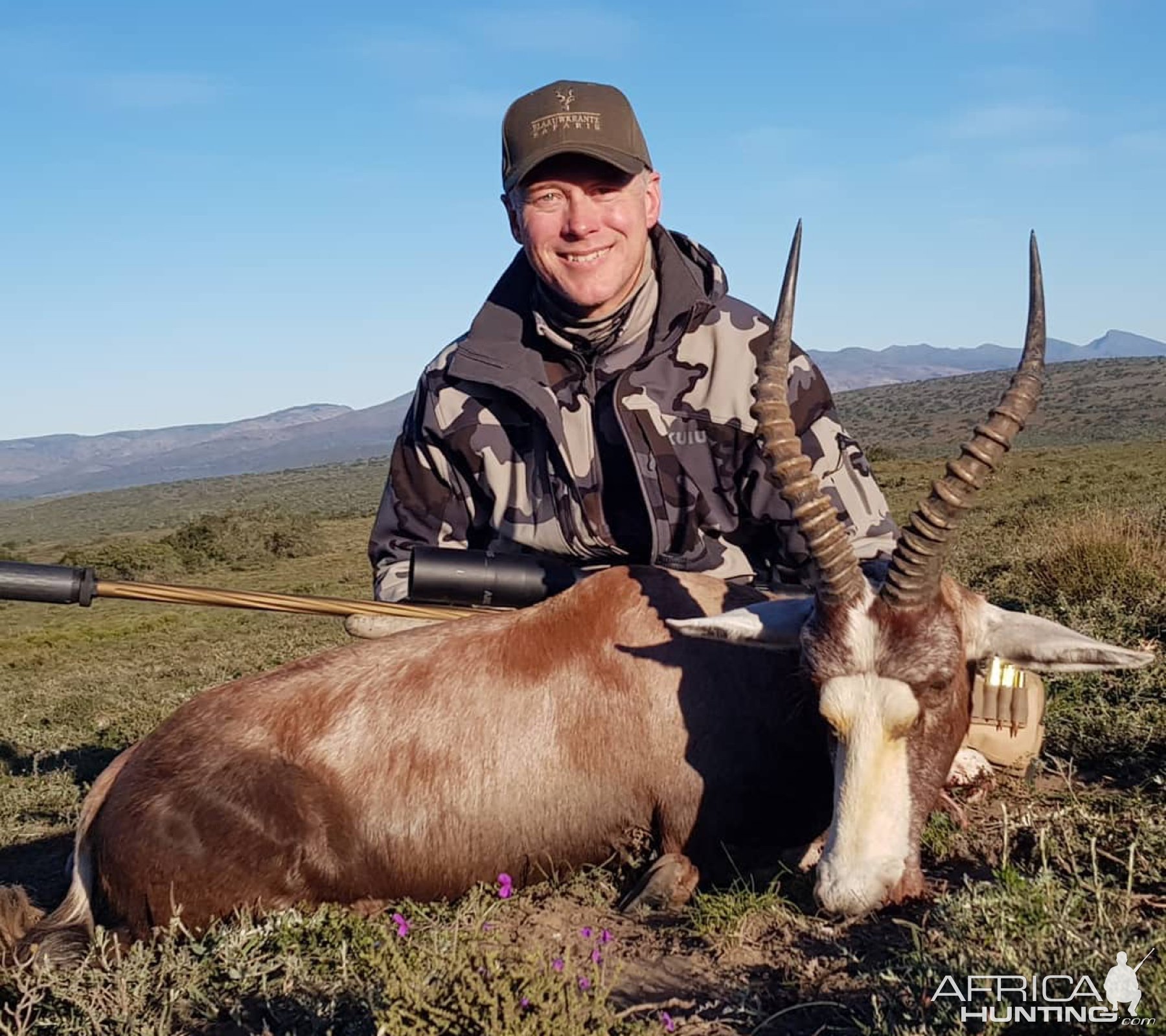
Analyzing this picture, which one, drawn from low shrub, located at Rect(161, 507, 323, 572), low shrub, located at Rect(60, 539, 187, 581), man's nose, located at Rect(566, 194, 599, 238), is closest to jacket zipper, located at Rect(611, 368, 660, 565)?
man's nose, located at Rect(566, 194, 599, 238)

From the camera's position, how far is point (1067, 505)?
63.0 ft

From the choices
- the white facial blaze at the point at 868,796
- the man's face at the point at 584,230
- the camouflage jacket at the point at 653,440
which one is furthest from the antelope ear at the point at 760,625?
the man's face at the point at 584,230

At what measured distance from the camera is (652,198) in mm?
6184

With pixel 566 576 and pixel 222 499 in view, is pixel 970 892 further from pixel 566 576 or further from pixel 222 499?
pixel 222 499

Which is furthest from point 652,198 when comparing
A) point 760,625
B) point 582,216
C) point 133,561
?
point 133,561

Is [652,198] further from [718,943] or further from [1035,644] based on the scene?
[718,943]

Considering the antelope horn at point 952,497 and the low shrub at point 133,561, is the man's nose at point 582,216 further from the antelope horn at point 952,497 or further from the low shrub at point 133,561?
the low shrub at point 133,561

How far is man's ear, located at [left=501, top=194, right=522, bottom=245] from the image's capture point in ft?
20.1

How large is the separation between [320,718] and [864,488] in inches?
110

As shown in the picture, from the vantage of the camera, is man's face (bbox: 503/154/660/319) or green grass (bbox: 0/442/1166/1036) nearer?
green grass (bbox: 0/442/1166/1036)

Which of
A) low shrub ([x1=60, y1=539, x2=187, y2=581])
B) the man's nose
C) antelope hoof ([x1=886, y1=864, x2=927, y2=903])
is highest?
the man's nose

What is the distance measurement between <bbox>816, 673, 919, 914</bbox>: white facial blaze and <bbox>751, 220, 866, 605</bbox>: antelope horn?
381mm

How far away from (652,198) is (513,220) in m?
0.78

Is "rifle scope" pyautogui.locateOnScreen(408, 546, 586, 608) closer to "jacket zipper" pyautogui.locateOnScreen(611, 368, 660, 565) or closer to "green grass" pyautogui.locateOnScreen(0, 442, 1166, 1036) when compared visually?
"jacket zipper" pyautogui.locateOnScreen(611, 368, 660, 565)
